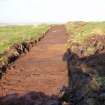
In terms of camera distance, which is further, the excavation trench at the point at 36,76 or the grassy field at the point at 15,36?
the grassy field at the point at 15,36

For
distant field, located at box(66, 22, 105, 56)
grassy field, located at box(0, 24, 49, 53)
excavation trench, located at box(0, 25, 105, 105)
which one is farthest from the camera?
grassy field, located at box(0, 24, 49, 53)

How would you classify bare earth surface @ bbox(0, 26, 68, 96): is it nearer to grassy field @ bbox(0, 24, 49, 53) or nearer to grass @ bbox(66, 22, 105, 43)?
grassy field @ bbox(0, 24, 49, 53)

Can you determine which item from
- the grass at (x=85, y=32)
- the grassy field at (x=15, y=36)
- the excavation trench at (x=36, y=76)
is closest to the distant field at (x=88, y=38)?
the grass at (x=85, y=32)

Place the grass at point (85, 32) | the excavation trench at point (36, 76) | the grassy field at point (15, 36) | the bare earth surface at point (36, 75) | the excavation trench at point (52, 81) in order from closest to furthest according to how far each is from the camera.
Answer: the excavation trench at point (52, 81)
the excavation trench at point (36, 76)
the bare earth surface at point (36, 75)
the grassy field at point (15, 36)
the grass at point (85, 32)

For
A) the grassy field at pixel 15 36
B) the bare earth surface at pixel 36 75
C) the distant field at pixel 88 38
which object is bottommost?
the bare earth surface at pixel 36 75

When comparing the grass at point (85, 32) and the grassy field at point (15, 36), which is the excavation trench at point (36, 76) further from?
the grass at point (85, 32)

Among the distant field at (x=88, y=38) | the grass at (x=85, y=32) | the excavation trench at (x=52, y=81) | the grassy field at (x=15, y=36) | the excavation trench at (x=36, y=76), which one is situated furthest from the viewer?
the grass at (x=85, y=32)

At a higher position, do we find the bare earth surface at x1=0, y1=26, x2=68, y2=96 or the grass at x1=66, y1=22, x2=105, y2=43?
the grass at x1=66, y1=22, x2=105, y2=43

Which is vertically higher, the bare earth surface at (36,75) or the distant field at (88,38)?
the distant field at (88,38)

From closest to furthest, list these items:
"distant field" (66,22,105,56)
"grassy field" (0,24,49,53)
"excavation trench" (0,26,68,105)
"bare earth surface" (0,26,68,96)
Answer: "excavation trench" (0,26,68,105), "bare earth surface" (0,26,68,96), "distant field" (66,22,105,56), "grassy field" (0,24,49,53)

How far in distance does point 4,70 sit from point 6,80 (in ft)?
5.18

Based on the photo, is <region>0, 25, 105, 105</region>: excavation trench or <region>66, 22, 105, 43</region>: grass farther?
<region>66, 22, 105, 43</region>: grass

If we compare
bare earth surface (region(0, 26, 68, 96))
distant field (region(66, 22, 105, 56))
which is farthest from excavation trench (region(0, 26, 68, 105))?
distant field (region(66, 22, 105, 56))

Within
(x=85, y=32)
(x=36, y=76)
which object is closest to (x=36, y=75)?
(x=36, y=76)
